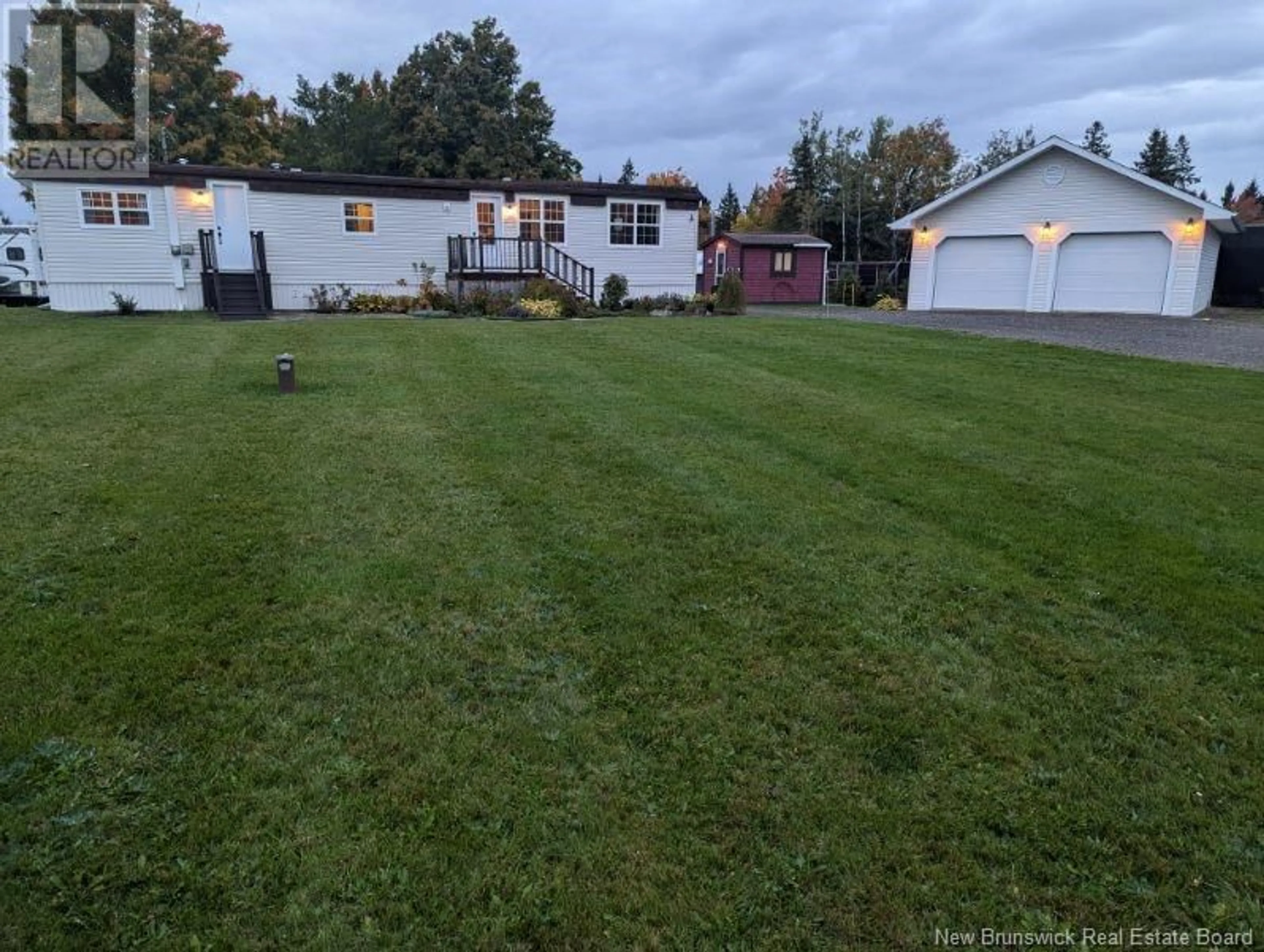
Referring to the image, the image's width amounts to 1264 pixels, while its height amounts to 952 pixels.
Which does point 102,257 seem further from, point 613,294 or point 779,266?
point 779,266

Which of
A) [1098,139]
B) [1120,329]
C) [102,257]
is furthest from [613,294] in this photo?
[1098,139]

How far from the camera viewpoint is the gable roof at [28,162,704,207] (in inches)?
696

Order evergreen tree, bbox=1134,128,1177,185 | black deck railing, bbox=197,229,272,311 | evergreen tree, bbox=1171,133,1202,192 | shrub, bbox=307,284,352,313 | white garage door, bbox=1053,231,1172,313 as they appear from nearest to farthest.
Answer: black deck railing, bbox=197,229,272,311 < shrub, bbox=307,284,352,313 < white garage door, bbox=1053,231,1172,313 < evergreen tree, bbox=1134,128,1177,185 < evergreen tree, bbox=1171,133,1202,192

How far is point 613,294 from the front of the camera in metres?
19.5

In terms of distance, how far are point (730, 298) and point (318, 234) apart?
10047 mm

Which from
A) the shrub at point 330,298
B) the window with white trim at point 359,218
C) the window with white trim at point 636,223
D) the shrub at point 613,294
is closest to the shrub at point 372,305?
the shrub at point 330,298

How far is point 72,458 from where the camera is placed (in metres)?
5.64

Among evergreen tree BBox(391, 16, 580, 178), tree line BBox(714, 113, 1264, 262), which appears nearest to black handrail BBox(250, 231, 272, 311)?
evergreen tree BBox(391, 16, 580, 178)

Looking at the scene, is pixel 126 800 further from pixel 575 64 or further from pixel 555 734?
pixel 575 64

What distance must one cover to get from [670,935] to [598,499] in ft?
10.8

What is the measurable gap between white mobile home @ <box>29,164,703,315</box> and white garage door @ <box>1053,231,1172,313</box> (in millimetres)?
10072

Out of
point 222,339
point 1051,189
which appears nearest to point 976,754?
point 222,339
